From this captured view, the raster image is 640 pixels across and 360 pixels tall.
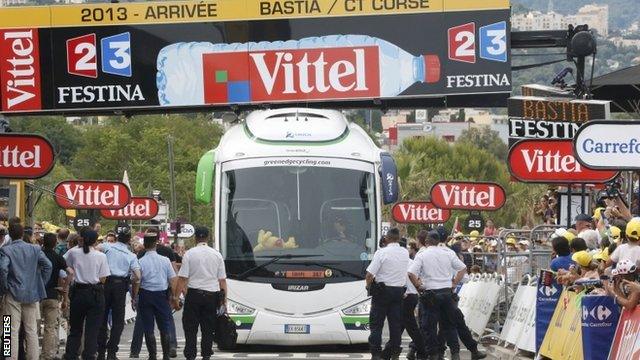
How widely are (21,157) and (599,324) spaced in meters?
7.30

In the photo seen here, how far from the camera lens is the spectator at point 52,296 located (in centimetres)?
1995

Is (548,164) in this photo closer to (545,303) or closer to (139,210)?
(545,303)

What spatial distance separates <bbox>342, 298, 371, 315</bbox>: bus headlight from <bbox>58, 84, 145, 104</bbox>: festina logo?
7077 mm

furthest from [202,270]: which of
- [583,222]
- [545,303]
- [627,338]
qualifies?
[627,338]

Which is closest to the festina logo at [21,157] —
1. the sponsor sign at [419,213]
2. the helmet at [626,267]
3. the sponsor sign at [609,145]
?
the sponsor sign at [609,145]

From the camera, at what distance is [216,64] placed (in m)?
28.2

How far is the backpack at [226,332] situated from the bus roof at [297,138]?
2.81m

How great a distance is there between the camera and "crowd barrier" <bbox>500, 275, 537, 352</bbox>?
20719 mm

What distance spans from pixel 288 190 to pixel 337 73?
4.45 metres

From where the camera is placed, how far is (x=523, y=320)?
2142 centimetres

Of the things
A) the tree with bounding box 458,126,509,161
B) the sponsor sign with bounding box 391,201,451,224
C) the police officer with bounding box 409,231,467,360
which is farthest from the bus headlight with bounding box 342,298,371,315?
the tree with bounding box 458,126,509,161

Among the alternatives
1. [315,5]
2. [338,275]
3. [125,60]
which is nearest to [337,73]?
[315,5]

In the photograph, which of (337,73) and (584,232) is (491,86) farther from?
(584,232)

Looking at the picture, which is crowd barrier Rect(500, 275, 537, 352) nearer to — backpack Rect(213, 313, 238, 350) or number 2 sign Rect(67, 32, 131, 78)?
backpack Rect(213, 313, 238, 350)
